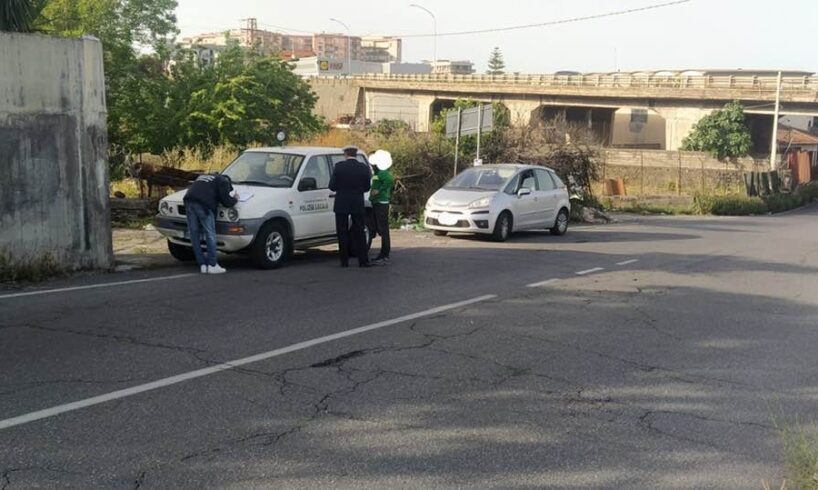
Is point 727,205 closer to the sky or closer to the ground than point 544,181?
closer to the ground

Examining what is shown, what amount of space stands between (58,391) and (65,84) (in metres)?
6.19

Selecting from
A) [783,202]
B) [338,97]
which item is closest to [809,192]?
[783,202]

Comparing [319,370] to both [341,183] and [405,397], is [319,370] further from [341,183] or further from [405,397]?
[341,183]

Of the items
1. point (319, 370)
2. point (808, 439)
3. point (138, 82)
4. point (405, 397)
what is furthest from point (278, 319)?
point (138, 82)

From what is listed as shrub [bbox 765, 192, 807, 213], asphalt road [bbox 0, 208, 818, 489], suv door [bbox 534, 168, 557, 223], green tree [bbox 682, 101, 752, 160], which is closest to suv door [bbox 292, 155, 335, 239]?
asphalt road [bbox 0, 208, 818, 489]

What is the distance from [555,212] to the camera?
19.3 m

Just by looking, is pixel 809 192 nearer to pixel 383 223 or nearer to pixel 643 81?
pixel 643 81

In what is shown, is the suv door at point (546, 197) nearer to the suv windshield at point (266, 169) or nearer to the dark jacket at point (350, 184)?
the dark jacket at point (350, 184)

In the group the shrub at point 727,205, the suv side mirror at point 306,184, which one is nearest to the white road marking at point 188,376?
the suv side mirror at point 306,184

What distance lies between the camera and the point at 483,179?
1838 cm

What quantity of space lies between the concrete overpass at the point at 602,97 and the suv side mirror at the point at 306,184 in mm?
33802

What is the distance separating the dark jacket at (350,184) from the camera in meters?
12.1

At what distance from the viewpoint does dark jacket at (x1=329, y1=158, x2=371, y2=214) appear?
1212 centimetres

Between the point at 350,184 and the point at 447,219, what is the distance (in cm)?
568
